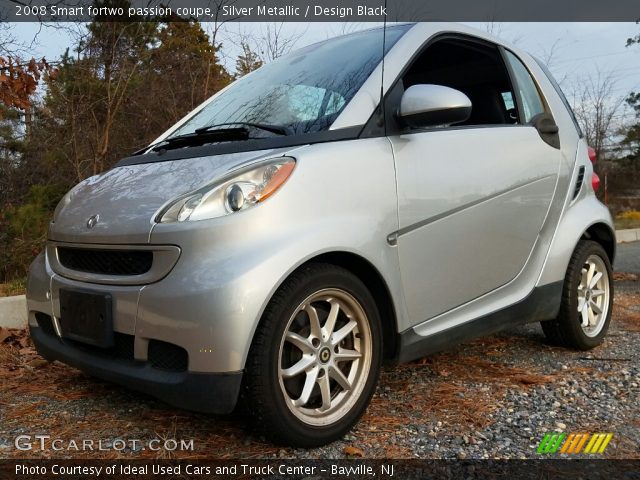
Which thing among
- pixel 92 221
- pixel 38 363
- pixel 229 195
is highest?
pixel 229 195

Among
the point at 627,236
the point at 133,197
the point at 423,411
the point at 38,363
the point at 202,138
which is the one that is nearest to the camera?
the point at 133,197

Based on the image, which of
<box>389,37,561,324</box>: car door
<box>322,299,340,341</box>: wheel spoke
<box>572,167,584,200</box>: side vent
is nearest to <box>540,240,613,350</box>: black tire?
<box>572,167,584,200</box>: side vent

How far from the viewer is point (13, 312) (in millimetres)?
4133

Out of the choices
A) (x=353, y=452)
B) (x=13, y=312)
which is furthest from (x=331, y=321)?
(x=13, y=312)

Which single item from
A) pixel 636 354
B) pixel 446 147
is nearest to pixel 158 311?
pixel 446 147

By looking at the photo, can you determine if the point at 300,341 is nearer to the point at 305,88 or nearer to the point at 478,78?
the point at 305,88

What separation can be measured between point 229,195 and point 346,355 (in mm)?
765

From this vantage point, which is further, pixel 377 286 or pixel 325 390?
pixel 377 286

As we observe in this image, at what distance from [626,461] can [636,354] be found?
1513 mm

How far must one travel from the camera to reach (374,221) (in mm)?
2186

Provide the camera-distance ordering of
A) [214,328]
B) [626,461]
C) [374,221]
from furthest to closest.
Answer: [374,221]
[626,461]
[214,328]

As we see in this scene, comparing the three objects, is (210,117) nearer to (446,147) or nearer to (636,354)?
(446,147)

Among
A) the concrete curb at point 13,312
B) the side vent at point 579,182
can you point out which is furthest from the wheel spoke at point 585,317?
the concrete curb at point 13,312

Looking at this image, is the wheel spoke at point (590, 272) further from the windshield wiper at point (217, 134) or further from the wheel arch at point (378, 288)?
the windshield wiper at point (217, 134)
